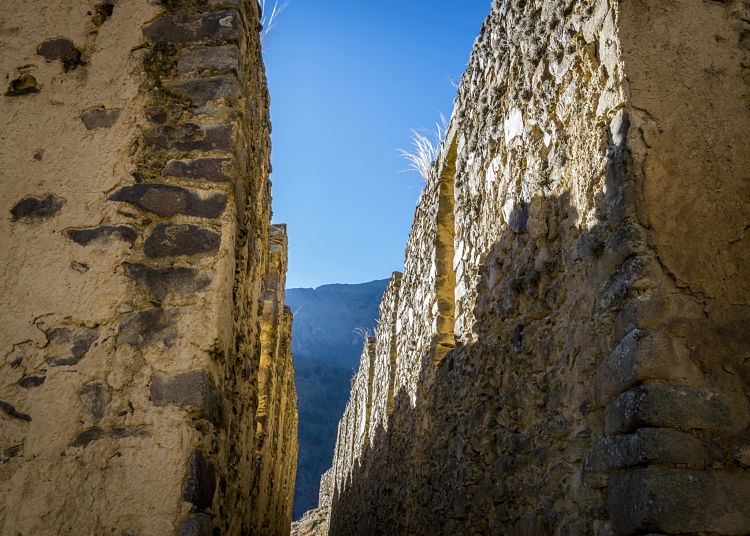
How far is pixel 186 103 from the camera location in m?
2.30

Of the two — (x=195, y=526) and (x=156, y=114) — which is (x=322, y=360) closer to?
(x=156, y=114)

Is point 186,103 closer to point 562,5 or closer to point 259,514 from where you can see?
point 562,5

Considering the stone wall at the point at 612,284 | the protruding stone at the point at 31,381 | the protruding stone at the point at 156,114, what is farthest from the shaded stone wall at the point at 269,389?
the protruding stone at the point at 31,381

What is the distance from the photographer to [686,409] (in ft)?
5.07

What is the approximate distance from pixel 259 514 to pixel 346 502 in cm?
565

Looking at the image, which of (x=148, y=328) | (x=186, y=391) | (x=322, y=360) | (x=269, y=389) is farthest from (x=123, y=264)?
(x=322, y=360)

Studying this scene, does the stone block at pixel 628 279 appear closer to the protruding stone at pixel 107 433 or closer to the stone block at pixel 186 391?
the stone block at pixel 186 391

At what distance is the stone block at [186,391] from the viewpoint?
6.12ft

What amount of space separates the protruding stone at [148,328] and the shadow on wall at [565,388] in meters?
1.41

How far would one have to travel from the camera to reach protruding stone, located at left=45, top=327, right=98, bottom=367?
1.90 m

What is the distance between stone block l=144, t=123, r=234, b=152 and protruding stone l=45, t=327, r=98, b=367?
0.77m

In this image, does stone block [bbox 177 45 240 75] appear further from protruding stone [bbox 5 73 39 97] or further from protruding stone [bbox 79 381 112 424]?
protruding stone [bbox 79 381 112 424]

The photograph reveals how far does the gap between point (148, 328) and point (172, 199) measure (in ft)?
1.68

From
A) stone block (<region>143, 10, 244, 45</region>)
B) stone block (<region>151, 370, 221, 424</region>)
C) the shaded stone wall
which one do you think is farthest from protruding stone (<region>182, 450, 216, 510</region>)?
the shaded stone wall
